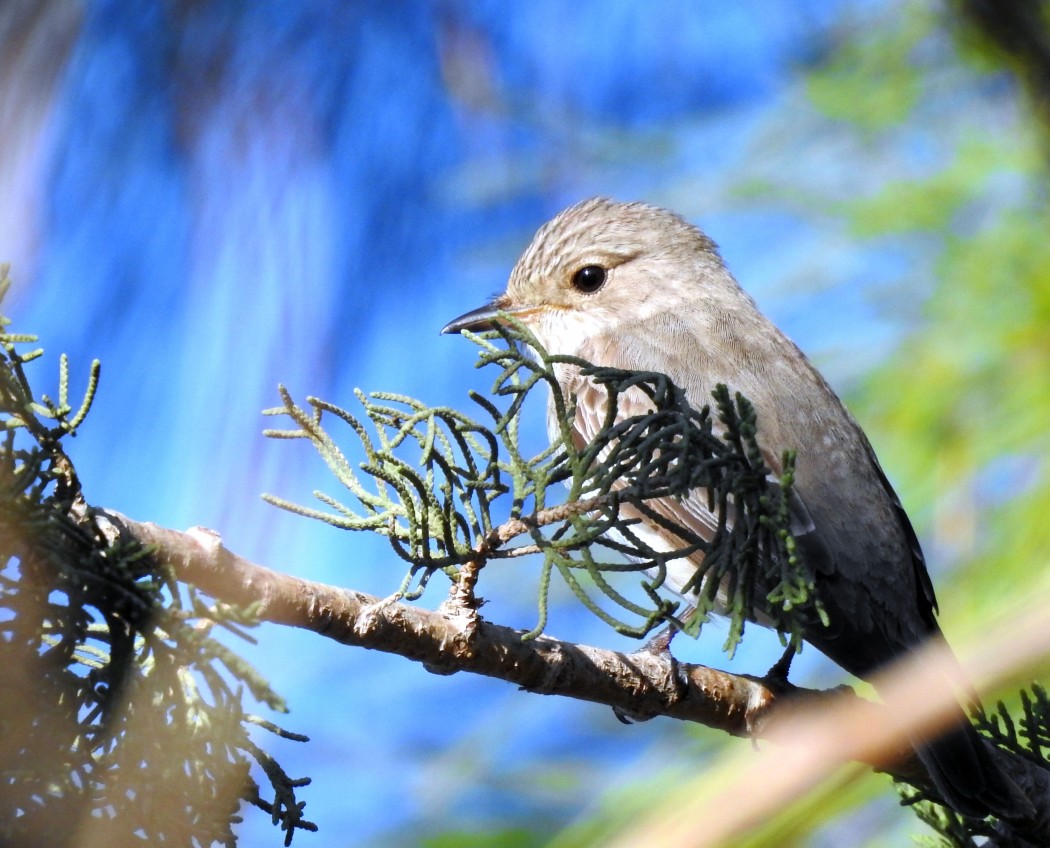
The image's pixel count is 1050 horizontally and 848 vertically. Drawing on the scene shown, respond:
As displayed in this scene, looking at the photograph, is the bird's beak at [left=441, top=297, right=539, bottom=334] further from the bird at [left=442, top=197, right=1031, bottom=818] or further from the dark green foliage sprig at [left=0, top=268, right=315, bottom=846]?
the dark green foliage sprig at [left=0, top=268, right=315, bottom=846]

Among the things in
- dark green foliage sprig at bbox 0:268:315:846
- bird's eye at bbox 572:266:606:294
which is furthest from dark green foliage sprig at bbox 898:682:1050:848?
bird's eye at bbox 572:266:606:294

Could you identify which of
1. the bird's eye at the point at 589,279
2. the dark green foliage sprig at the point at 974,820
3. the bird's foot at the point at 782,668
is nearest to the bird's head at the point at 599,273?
the bird's eye at the point at 589,279

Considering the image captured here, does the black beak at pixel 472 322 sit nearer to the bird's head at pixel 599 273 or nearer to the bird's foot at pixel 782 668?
the bird's head at pixel 599 273

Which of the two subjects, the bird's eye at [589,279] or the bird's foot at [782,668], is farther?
the bird's eye at [589,279]

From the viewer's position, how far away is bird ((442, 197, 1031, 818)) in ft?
10.5

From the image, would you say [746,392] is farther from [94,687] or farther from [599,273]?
[94,687]

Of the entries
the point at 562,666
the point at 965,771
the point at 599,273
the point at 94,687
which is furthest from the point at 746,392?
the point at 94,687

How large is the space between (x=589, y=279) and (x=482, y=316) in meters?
0.68

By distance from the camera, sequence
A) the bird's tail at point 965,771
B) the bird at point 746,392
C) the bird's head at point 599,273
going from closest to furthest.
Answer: the bird's tail at point 965,771, the bird at point 746,392, the bird's head at point 599,273

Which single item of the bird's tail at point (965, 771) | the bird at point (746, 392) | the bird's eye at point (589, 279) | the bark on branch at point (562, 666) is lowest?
the bird's tail at point (965, 771)

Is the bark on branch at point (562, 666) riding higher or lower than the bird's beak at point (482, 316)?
lower

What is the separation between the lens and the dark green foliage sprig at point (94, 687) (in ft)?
4.88

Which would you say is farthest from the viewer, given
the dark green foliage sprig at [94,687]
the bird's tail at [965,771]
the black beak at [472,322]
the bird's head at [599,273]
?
the bird's head at [599,273]

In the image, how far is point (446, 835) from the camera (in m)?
3.04
